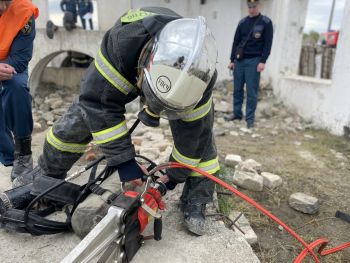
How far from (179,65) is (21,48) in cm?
163

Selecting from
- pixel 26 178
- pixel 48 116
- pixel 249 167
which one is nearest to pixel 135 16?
pixel 26 178

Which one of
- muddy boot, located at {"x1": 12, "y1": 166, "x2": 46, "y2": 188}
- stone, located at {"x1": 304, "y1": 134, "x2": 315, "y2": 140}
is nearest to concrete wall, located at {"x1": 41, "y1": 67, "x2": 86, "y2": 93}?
stone, located at {"x1": 304, "y1": 134, "x2": 315, "y2": 140}

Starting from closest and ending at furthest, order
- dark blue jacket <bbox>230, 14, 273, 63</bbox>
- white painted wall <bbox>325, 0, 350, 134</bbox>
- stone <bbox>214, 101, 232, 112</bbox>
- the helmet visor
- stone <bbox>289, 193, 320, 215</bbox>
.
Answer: the helmet visor < stone <bbox>289, 193, 320, 215</bbox> < white painted wall <bbox>325, 0, 350, 134</bbox> < dark blue jacket <bbox>230, 14, 273, 63</bbox> < stone <bbox>214, 101, 232, 112</bbox>

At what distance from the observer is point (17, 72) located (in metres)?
2.48

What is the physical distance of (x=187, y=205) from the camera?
2.19 m

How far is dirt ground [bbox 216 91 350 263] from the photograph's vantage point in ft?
8.13

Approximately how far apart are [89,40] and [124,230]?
4886 millimetres

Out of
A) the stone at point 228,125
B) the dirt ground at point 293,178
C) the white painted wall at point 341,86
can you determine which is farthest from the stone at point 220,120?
the white painted wall at point 341,86

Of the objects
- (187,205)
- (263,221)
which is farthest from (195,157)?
(263,221)

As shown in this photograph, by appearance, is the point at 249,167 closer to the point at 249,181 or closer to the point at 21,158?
the point at 249,181

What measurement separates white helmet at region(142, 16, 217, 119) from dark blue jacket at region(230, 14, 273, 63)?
3621 mm

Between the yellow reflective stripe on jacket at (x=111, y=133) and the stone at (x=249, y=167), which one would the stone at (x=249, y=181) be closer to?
the stone at (x=249, y=167)

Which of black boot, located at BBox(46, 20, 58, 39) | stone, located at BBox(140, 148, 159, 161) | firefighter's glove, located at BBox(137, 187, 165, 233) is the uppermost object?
black boot, located at BBox(46, 20, 58, 39)

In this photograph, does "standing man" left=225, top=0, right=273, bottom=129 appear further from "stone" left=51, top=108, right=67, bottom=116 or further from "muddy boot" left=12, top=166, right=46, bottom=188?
"muddy boot" left=12, top=166, right=46, bottom=188
